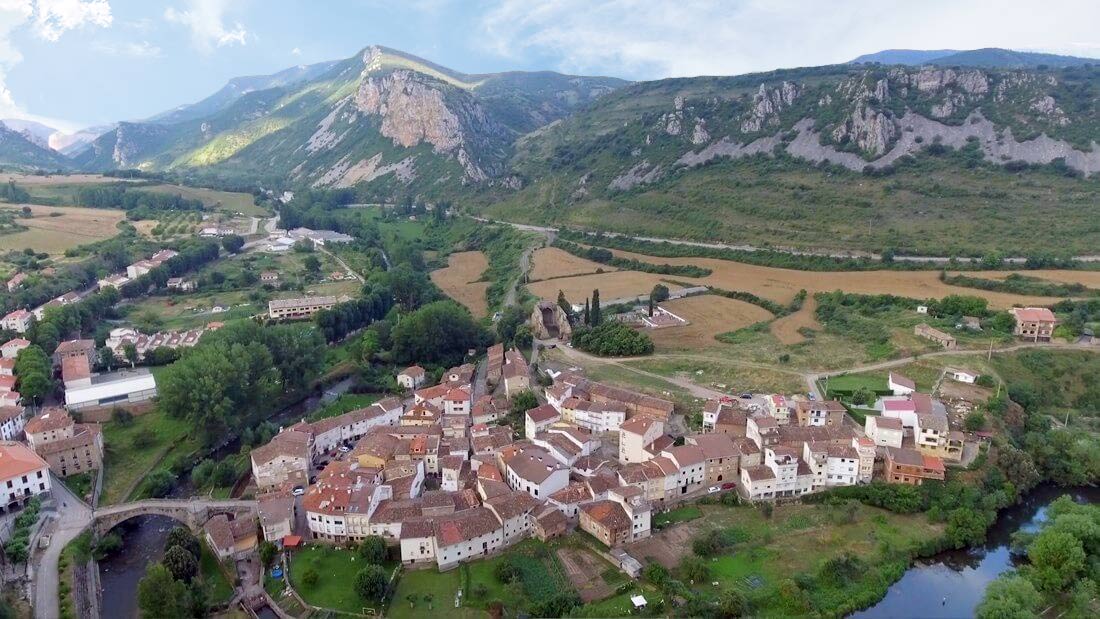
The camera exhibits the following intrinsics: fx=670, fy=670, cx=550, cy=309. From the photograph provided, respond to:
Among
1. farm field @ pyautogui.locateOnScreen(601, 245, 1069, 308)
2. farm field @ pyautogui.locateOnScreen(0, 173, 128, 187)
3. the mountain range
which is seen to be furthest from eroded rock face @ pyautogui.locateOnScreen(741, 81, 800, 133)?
farm field @ pyautogui.locateOnScreen(0, 173, 128, 187)

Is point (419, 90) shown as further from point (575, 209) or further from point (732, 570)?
point (732, 570)

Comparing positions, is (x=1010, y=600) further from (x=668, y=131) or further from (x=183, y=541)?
(x=668, y=131)

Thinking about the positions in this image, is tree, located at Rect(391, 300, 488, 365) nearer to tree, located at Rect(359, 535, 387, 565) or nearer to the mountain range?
tree, located at Rect(359, 535, 387, 565)

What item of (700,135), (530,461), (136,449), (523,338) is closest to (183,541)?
(136,449)

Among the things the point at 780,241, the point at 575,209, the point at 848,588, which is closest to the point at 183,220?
the point at 575,209

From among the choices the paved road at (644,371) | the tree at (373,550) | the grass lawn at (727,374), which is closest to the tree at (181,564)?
the tree at (373,550)
